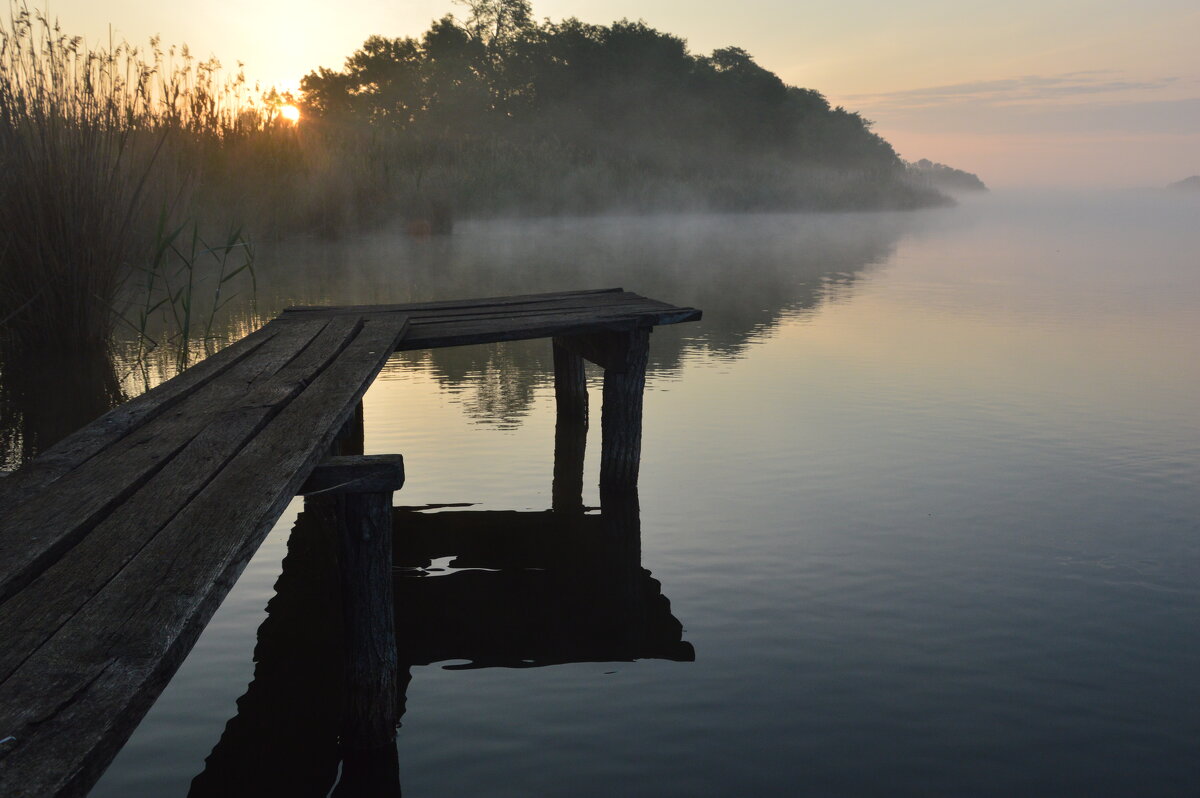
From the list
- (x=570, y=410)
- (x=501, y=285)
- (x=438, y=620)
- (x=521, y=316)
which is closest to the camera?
(x=438, y=620)

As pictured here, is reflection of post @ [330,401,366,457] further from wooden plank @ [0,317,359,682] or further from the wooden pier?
wooden plank @ [0,317,359,682]

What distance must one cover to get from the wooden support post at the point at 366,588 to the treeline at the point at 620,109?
1021 inches

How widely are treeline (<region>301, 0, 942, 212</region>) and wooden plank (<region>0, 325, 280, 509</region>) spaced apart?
81.2ft

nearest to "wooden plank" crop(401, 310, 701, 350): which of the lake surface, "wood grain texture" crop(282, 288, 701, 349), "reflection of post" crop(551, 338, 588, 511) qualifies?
"wood grain texture" crop(282, 288, 701, 349)

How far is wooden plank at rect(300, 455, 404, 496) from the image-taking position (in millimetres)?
2541

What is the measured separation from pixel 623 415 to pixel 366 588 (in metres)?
2.37

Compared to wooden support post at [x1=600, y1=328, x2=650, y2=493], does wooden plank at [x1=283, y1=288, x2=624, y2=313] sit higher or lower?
higher

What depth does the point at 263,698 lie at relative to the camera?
278 centimetres

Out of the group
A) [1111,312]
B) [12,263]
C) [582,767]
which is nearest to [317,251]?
[12,263]

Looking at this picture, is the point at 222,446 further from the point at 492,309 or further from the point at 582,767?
the point at 492,309

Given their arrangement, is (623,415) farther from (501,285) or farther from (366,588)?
(501,285)

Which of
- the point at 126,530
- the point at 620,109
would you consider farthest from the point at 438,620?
the point at 620,109

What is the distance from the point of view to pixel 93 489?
2381 millimetres

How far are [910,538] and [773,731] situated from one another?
164 cm
